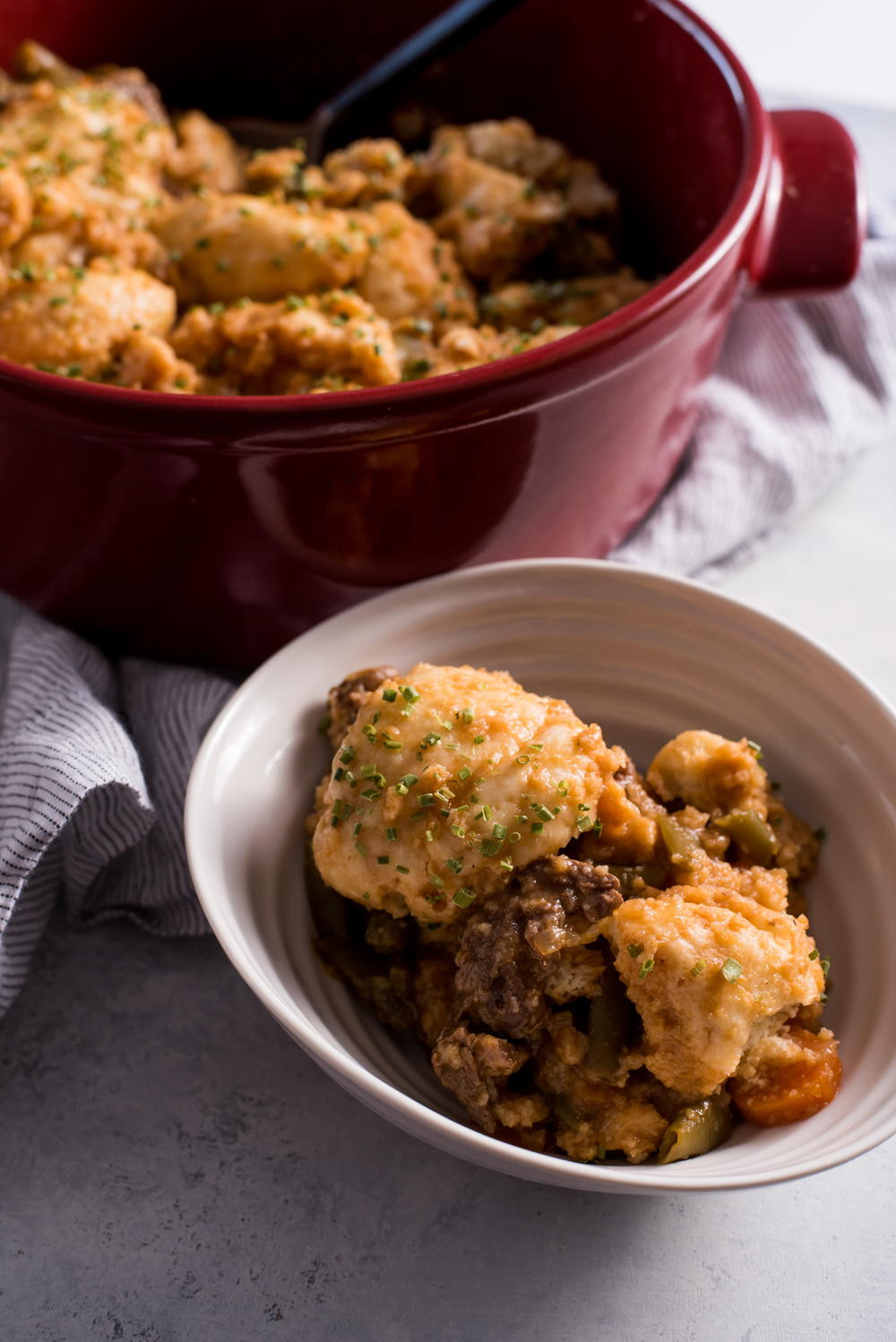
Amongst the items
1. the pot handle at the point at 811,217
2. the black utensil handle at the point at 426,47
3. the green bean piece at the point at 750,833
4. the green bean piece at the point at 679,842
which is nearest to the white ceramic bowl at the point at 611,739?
the green bean piece at the point at 750,833

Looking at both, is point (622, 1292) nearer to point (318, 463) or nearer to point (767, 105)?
point (318, 463)

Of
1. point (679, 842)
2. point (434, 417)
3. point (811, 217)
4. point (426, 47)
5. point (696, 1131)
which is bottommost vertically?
point (696, 1131)

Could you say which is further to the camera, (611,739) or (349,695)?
(611,739)

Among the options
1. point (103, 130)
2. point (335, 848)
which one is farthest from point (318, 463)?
point (103, 130)

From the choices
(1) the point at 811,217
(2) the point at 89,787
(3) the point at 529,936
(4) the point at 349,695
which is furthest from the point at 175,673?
(1) the point at 811,217

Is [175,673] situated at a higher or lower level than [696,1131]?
lower

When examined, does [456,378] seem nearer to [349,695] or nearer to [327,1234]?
[349,695]

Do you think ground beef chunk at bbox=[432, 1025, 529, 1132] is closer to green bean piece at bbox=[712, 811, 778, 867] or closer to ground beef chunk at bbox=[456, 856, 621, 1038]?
ground beef chunk at bbox=[456, 856, 621, 1038]
